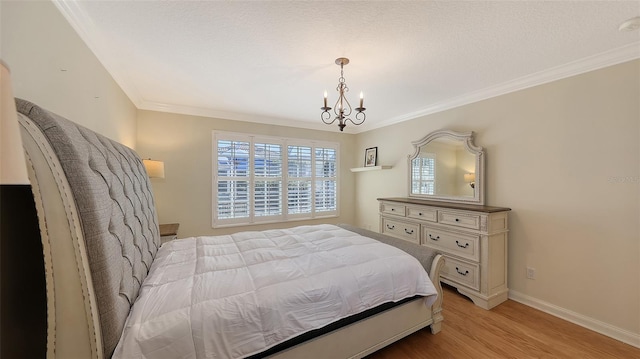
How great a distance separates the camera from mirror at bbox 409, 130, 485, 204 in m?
2.85

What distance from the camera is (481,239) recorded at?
7.89 ft

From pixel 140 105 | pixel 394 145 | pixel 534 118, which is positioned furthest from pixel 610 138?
pixel 140 105

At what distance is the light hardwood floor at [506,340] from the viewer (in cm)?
174

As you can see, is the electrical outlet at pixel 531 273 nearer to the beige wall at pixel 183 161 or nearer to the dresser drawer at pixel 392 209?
the dresser drawer at pixel 392 209

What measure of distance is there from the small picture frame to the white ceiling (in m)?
1.62

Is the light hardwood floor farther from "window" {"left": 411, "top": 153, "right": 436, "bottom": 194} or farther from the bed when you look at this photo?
"window" {"left": 411, "top": 153, "right": 436, "bottom": 194}

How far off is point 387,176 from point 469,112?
1.67 meters

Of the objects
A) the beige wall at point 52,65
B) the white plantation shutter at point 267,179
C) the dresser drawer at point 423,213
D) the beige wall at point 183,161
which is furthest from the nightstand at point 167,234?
the dresser drawer at point 423,213

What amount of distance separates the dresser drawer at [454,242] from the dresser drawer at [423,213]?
0.14 meters

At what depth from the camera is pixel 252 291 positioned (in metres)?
1.26

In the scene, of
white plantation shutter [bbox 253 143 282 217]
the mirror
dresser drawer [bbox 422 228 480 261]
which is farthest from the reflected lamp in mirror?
white plantation shutter [bbox 253 143 282 217]

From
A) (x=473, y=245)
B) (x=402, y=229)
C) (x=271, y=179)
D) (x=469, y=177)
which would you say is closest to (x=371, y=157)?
(x=402, y=229)

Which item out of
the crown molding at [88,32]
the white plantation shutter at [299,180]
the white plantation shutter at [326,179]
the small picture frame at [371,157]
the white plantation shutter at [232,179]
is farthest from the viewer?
the white plantation shutter at [326,179]

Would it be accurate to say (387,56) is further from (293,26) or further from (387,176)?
(387,176)
